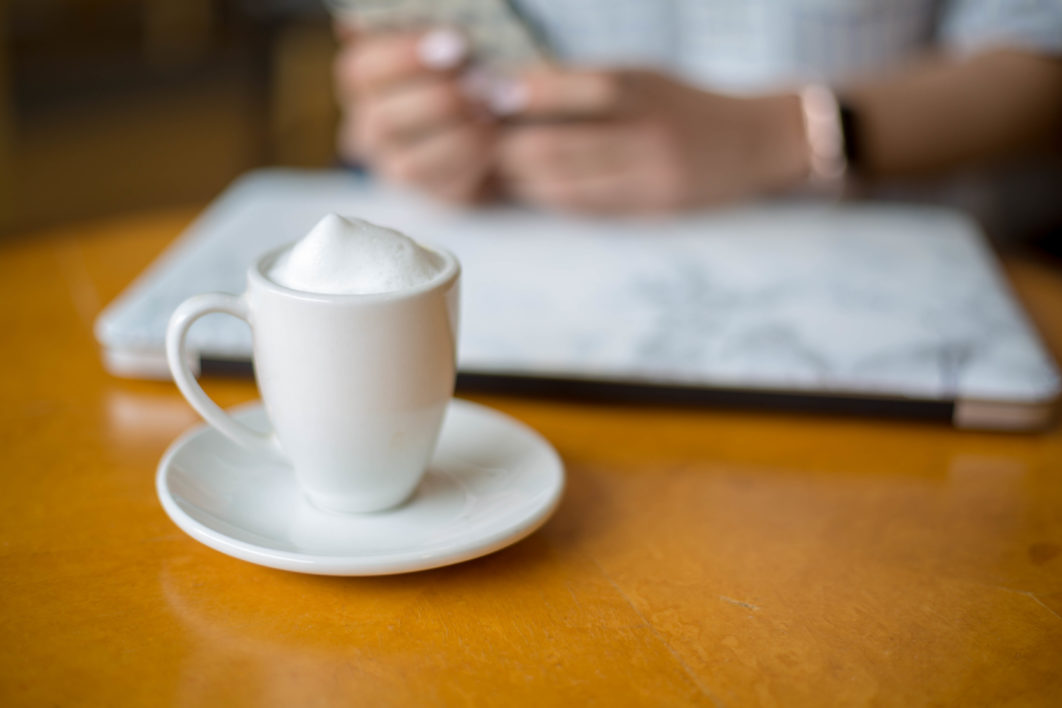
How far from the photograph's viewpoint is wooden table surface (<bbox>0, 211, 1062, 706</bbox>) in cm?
33

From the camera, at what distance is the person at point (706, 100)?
2.73 ft

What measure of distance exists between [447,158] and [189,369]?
1.51 feet

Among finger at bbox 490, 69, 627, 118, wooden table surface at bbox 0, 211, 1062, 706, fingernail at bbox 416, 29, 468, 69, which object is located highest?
fingernail at bbox 416, 29, 468, 69

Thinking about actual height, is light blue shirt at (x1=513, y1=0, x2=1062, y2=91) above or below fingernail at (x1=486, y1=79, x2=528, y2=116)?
above

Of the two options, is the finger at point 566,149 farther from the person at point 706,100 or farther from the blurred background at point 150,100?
the blurred background at point 150,100

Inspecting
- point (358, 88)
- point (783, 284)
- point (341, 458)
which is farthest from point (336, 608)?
point (358, 88)

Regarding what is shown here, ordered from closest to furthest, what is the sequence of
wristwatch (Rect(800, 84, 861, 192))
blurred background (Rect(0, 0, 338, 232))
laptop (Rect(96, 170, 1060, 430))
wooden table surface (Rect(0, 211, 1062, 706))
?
wooden table surface (Rect(0, 211, 1062, 706)) < laptop (Rect(96, 170, 1060, 430)) < wristwatch (Rect(800, 84, 861, 192)) < blurred background (Rect(0, 0, 338, 232))

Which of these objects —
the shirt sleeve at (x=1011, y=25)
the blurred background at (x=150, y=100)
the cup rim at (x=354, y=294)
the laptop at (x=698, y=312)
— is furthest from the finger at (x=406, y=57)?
the blurred background at (x=150, y=100)

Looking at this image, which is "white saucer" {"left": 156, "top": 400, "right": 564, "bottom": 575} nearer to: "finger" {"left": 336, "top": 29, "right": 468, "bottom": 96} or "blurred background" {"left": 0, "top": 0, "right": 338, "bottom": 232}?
"finger" {"left": 336, "top": 29, "right": 468, "bottom": 96}

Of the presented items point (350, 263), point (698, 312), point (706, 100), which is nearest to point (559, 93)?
point (706, 100)

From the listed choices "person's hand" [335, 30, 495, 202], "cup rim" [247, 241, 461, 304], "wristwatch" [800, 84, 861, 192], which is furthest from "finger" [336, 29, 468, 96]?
"cup rim" [247, 241, 461, 304]

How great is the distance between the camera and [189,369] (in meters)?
0.41

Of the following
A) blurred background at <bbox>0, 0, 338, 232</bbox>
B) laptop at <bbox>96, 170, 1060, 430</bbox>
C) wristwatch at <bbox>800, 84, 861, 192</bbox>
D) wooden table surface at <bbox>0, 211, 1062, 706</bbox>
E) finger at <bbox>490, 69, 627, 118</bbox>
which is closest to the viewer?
wooden table surface at <bbox>0, 211, 1062, 706</bbox>

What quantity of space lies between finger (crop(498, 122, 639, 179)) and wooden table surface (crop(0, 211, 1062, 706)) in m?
0.35
